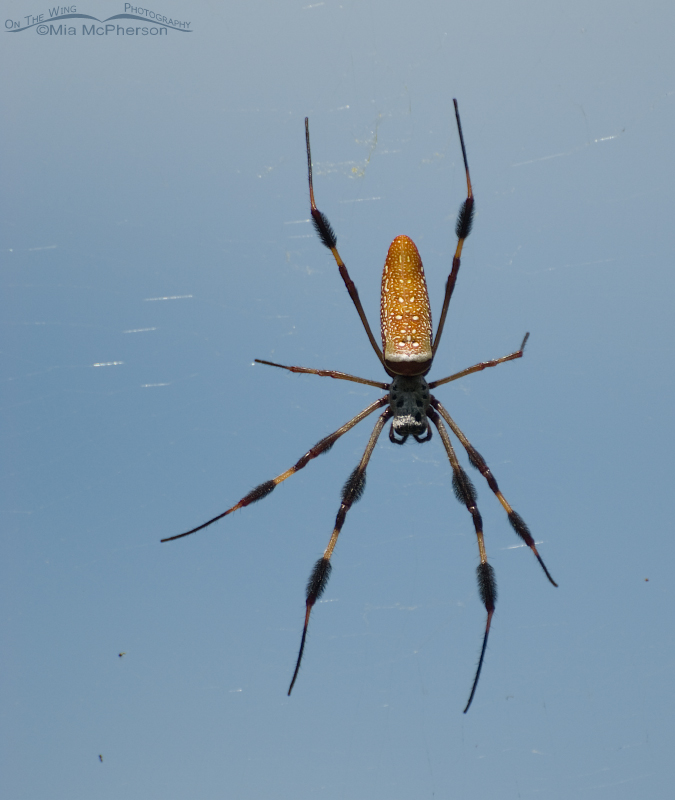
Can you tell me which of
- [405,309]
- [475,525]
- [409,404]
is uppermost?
[405,309]

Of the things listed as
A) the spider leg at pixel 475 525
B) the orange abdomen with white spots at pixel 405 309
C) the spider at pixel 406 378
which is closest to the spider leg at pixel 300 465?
the spider at pixel 406 378

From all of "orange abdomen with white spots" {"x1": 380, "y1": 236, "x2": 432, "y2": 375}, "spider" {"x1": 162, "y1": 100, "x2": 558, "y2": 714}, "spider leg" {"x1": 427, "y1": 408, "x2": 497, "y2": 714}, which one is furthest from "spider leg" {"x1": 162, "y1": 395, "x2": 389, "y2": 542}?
"orange abdomen with white spots" {"x1": 380, "y1": 236, "x2": 432, "y2": 375}

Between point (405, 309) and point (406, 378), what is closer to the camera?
point (405, 309)

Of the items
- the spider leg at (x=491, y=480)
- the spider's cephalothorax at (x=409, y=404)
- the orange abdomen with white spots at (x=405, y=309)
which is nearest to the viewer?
the orange abdomen with white spots at (x=405, y=309)

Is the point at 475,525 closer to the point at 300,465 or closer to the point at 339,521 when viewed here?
the point at 339,521

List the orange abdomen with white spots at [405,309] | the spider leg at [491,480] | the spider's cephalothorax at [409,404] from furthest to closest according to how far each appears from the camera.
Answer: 1. the spider's cephalothorax at [409,404]
2. the spider leg at [491,480]
3. the orange abdomen with white spots at [405,309]

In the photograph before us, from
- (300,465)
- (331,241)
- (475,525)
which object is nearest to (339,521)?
(300,465)

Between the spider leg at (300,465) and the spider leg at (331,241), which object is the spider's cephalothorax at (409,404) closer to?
the spider leg at (300,465)
